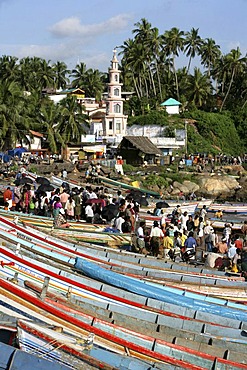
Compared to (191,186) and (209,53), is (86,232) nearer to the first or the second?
(191,186)

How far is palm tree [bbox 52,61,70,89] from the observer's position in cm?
7850

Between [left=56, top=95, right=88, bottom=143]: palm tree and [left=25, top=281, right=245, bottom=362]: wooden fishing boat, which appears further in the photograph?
[left=56, top=95, right=88, bottom=143]: palm tree

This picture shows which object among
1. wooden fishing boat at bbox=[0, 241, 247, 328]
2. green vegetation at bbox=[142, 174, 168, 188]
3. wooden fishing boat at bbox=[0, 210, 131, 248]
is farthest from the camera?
green vegetation at bbox=[142, 174, 168, 188]

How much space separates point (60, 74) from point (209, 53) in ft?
67.1

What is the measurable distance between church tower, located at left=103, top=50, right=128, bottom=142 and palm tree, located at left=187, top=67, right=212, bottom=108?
13.5 m

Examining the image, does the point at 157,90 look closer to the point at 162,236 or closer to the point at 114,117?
the point at 114,117

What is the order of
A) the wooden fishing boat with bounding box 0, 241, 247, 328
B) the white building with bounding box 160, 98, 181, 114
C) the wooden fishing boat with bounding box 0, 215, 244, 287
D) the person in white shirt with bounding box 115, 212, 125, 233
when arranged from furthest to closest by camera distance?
the white building with bounding box 160, 98, 181, 114 → the person in white shirt with bounding box 115, 212, 125, 233 → the wooden fishing boat with bounding box 0, 215, 244, 287 → the wooden fishing boat with bounding box 0, 241, 247, 328

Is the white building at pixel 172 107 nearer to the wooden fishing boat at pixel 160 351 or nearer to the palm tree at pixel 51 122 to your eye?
the palm tree at pixel 51 122

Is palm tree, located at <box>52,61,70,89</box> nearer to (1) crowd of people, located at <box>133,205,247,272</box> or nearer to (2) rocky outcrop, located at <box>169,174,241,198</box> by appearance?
(2) rocky outcrop, located at <box>169,174,241,198</box>

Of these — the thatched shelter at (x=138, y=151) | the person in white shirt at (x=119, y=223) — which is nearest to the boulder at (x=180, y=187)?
the thatched shelter at (x=138, y=151)

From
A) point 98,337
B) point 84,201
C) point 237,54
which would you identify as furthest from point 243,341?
point 237,54

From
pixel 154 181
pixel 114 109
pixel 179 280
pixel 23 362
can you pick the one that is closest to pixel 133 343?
pixel 23 362

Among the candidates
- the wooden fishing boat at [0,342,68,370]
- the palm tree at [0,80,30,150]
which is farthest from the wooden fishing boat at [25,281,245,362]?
the palm tree at [0,80,30,150]

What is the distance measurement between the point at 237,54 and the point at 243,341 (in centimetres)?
6729
